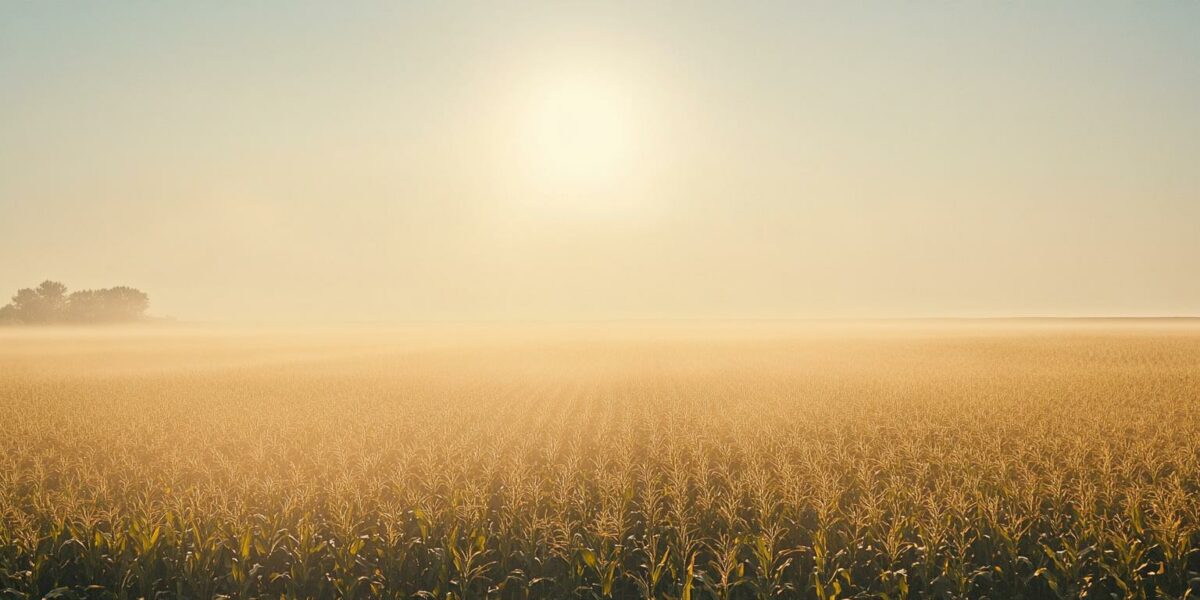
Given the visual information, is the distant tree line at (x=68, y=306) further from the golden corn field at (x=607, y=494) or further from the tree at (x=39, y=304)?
the golden corn field at (x=607, y=494)

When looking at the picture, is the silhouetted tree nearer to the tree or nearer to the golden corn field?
the tree

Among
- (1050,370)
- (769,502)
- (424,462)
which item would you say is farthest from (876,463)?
(1050,370)

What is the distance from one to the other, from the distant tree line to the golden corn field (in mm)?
162578

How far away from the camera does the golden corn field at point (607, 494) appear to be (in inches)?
335

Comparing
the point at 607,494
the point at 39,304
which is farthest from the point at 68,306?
the point at 607,494

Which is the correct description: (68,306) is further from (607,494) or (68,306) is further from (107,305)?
(607,494)

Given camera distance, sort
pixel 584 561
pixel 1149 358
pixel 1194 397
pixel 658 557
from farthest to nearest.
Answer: pixel 1149 358
pixel 1194 397
pixel 658 557
pixel 584 561

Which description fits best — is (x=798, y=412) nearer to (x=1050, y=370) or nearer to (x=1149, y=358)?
(x=1050, y=370)

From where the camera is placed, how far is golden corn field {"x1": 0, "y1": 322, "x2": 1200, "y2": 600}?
27.9 feet

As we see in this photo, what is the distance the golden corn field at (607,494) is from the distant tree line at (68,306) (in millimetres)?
162578

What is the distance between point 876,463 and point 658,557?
8244 mm

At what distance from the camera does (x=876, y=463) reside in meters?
14.9

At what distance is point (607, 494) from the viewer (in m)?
11.4

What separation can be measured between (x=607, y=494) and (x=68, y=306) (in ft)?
653
